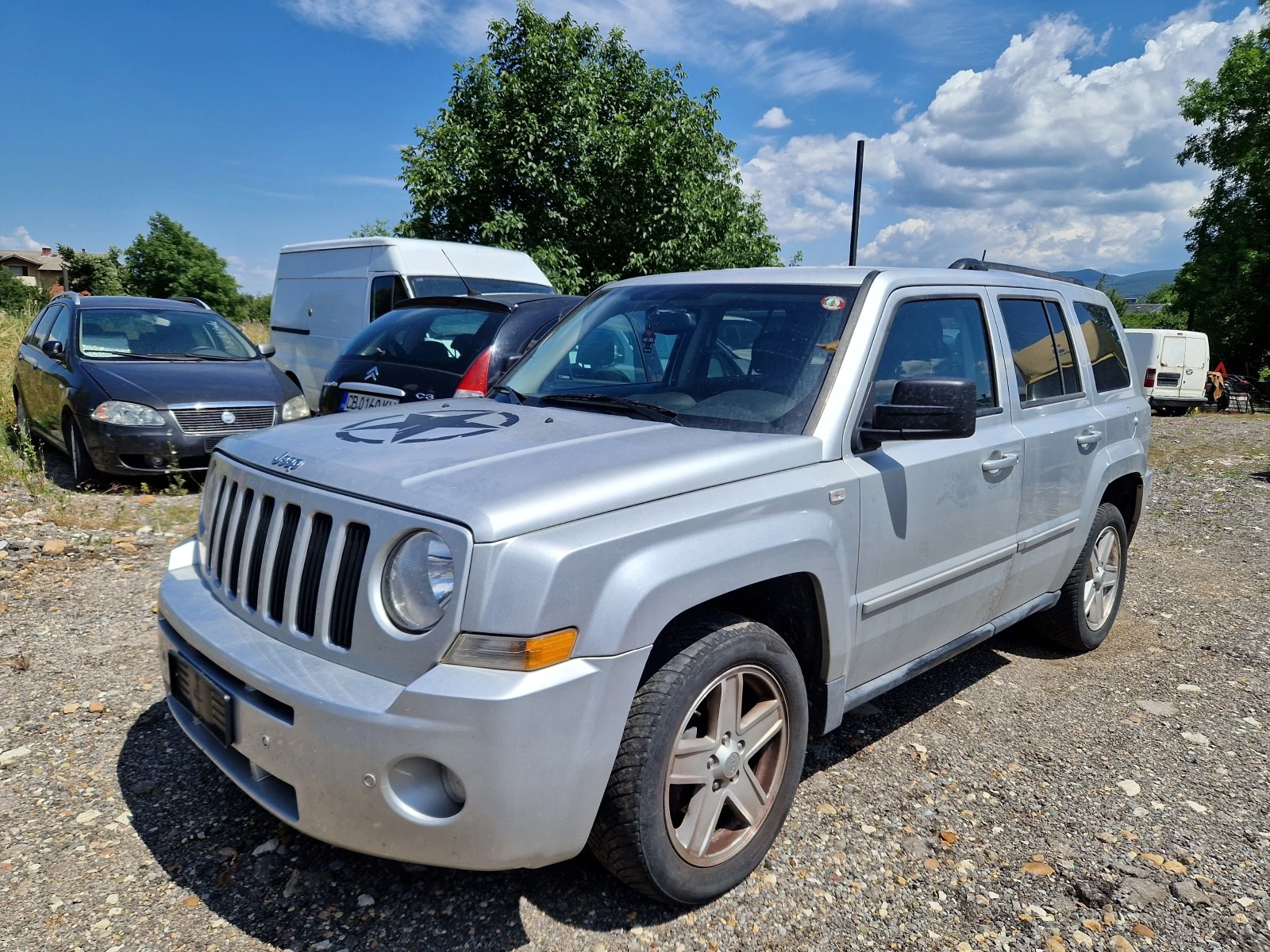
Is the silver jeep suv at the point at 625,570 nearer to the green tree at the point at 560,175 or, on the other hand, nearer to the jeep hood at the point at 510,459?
the jeep hood at the point at 510,459

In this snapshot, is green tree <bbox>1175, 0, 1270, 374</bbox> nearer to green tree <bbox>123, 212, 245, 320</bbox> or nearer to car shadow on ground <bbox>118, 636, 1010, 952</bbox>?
car shadow on ground <bbox>118, 636, 1010, 952</bbox>

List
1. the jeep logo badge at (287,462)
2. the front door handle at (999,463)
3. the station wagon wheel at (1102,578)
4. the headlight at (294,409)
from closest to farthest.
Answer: the jeep logo badge at (287,462) < the front door handle at (999,463) < the station wagon wheel at (1102,578) < the headlight at (294,409)

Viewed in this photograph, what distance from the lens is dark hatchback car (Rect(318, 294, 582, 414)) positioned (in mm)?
6352

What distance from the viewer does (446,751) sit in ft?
6.62

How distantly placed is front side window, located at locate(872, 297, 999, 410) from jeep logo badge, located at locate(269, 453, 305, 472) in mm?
1845

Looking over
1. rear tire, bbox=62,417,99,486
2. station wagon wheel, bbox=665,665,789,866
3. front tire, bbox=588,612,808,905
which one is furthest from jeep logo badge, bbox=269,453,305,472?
rear tire, bbox=62,417,99,486

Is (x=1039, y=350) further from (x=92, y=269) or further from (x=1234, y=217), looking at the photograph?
(x=92, y=269)

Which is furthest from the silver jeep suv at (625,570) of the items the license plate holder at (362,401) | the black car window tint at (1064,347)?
the license plate holder at (362,401)

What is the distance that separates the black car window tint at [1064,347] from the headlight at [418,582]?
328 centimetres

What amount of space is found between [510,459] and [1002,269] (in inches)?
114

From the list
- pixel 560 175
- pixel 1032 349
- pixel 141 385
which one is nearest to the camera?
pixel 1032 349

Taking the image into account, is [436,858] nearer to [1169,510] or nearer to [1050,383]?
[1050,383]

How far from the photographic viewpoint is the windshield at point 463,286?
966 cm

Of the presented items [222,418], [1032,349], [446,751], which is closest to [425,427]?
[446,751]
